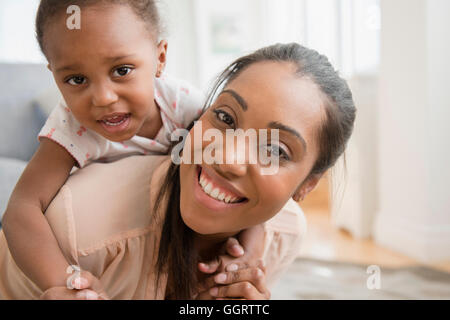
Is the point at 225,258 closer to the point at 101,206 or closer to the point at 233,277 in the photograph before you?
the point at 233,277

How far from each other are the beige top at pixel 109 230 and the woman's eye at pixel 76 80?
19 cm

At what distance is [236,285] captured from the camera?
2.93 feet

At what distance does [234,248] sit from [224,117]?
310mm

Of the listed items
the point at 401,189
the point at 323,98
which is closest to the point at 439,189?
the point at 401,189

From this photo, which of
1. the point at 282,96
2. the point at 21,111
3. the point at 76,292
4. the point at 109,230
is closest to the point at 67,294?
the point at 76,292

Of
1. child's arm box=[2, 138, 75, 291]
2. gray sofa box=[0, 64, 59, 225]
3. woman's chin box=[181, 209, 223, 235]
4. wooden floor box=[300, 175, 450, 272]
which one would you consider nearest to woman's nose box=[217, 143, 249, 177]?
woman's chin box=[181, 209, 223, 235]

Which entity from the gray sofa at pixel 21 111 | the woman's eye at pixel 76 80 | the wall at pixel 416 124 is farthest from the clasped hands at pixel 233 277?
the wall at pixel 416 124

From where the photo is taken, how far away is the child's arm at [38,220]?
30.3 inches

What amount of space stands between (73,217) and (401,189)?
1.75m

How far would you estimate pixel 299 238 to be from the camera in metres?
1.13

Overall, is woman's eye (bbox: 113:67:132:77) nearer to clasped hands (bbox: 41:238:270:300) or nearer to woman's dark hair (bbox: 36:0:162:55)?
woman's dark hair (bbox: 36:0:162:55)

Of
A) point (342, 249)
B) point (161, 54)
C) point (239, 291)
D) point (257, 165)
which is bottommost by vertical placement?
point (342, 249)

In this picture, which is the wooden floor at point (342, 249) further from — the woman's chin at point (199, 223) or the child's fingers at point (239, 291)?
the woman's chin at point (199, 223)

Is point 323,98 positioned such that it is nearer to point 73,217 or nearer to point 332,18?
point 73,217
